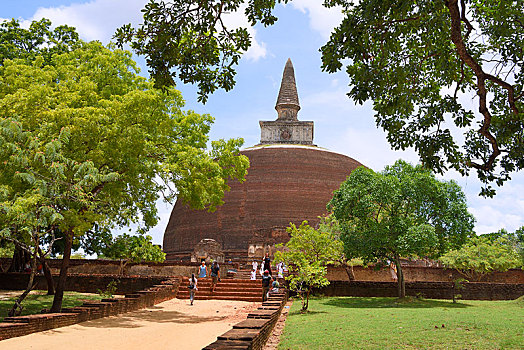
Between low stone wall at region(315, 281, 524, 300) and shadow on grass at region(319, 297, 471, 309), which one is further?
low stone wall at region(315, 281, 524, 300)

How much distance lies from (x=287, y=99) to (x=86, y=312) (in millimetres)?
38323

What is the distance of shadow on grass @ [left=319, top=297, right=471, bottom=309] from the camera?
16781mm

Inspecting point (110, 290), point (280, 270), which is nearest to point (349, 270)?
point (280, 270)

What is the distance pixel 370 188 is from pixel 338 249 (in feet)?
14.0

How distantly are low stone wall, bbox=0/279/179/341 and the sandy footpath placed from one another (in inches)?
6.4

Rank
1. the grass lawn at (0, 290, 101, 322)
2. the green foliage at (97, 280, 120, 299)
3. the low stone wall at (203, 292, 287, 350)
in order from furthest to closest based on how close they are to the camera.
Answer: the green foliage at (97, 280, 120, 299), the grass lawn at (0, 290, 101, 322), the low stone wall at (203, 292, 287, 350)

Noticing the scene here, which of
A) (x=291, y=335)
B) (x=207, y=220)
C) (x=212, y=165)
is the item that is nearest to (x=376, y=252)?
(x=212, y=165)

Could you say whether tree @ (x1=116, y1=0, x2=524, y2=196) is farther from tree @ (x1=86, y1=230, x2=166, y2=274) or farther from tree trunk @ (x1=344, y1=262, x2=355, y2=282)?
tree trunk @ (x1=344, y1=262, x2=355, y2=282)

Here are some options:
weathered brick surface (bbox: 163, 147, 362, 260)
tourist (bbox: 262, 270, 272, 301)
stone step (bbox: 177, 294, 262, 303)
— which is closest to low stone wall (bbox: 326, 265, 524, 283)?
weathered brick surface (bbox: 163, 147, 362, 260)

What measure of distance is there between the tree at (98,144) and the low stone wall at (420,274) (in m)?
12.7

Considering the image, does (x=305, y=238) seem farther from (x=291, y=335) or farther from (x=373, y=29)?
(x=373, y=29)

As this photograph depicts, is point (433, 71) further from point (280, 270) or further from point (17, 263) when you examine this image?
point (17, 263)

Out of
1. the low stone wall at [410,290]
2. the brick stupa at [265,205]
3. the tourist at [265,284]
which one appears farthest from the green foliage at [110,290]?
the brick stupa at [265,205]

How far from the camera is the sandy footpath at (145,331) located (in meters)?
8.41
